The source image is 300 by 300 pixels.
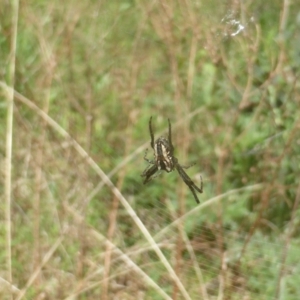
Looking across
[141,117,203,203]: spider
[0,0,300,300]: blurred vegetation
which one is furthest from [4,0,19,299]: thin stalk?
[141,117,203,203]: spider

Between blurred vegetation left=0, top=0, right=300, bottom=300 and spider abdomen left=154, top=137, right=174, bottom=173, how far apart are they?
162mm

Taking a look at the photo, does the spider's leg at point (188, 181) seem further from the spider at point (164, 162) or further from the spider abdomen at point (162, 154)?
the spider abdomen at point (162, 154)

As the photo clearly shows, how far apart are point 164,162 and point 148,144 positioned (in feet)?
0.56

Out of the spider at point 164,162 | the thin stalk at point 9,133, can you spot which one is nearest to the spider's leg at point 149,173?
the spider at point 164,162

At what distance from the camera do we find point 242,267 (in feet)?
4.48

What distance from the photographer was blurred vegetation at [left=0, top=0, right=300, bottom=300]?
1.36 metres

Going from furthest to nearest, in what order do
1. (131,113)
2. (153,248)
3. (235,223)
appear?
(131,113) < (235,223) < (153,248)

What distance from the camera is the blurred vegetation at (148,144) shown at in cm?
136

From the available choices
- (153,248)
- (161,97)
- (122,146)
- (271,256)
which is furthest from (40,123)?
(271,256)

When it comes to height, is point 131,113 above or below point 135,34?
below

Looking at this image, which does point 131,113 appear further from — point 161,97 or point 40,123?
point 40,123

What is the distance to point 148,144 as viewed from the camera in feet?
4.76

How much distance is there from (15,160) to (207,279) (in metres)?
0.60

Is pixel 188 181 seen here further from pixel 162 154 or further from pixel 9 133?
pixel 9 133
